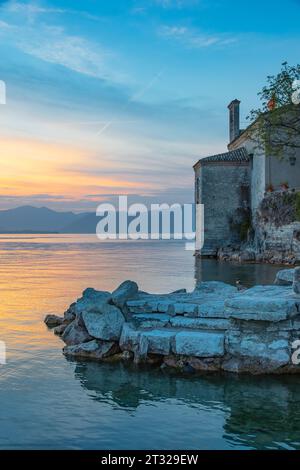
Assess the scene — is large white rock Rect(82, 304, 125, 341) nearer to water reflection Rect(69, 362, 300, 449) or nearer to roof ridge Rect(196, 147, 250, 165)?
water reflection Rect(69, 362, 300, 449)

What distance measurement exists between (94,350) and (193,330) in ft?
6.66

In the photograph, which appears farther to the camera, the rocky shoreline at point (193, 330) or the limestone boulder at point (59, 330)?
the limestone boulder at point (59, 330)

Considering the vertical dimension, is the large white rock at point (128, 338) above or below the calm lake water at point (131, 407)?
above

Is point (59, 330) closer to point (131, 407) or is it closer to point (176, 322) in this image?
point (176, 322)

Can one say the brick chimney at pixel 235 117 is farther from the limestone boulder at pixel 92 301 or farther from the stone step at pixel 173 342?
the stone step at pixel 173 342

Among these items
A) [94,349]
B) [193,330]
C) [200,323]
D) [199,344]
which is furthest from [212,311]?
[94,349]

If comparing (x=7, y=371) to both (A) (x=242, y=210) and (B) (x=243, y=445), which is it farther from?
(A) (x=242, y=210)

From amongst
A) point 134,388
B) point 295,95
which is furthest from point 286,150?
point 134,388

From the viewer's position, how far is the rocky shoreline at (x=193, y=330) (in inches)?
375

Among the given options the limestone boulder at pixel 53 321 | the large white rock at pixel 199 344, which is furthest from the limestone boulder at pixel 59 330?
the large white rock at pixel 199 344

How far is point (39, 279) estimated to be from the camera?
26.2 metres

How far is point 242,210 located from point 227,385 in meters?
37.7

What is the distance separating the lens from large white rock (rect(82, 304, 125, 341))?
1055cm

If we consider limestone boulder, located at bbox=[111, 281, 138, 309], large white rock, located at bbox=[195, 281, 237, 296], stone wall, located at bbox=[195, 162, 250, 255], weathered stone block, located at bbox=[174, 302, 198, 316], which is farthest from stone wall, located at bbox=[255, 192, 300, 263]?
weathered stone block, located at bbox=[174, 302, 198, 316]
